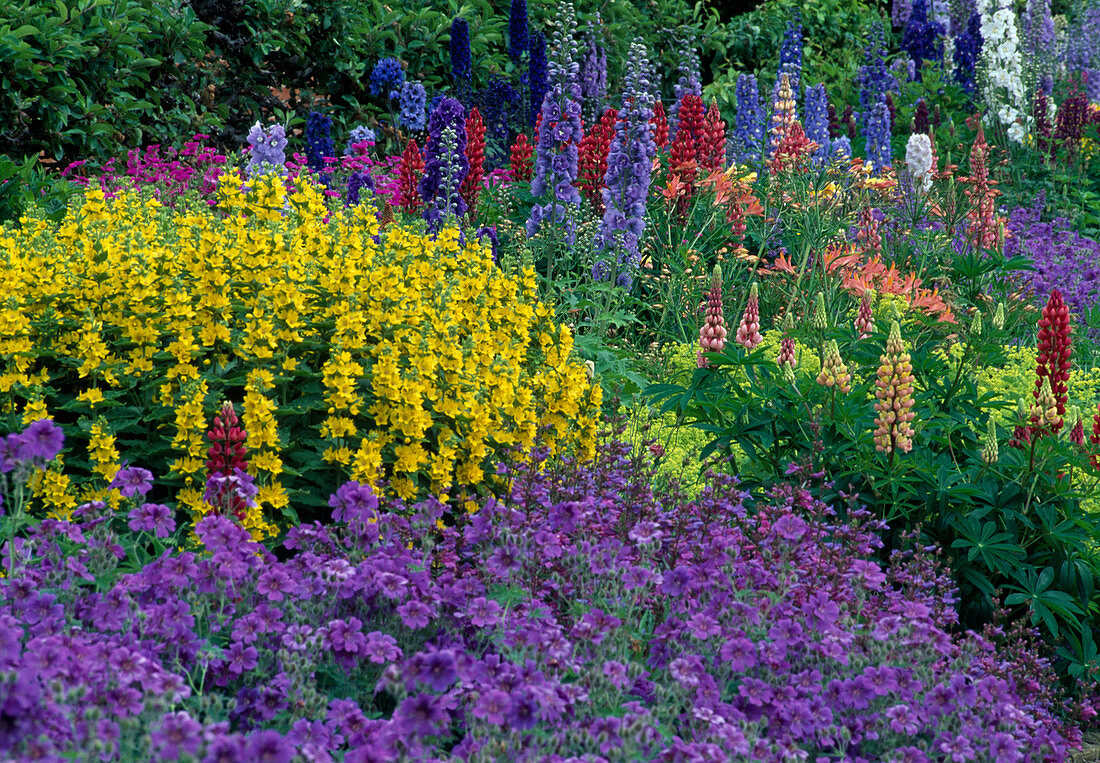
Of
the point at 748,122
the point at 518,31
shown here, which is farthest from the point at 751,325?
the point at 518,31

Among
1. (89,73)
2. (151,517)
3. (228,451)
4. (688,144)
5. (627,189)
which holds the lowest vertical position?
(151,517)

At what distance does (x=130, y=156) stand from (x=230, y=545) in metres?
5.81

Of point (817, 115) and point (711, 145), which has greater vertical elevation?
point (817, 115)

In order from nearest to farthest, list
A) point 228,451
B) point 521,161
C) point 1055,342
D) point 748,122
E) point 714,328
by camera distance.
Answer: point 228,451 < point 1055,342 < point 714,328 < point 521,161 < point 748,122

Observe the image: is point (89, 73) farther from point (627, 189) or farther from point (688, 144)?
point (688, 144)

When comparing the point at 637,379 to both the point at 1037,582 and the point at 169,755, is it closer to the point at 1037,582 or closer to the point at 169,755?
the point at 1037,582

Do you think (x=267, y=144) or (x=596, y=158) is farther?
(x=596, y=158)

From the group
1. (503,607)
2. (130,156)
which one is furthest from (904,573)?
(130,156)

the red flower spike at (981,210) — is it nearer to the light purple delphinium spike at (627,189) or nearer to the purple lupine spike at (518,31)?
the light purple delphinium spike at (627,189)

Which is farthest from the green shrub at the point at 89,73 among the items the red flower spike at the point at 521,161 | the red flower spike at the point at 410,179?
the red flower spike at the point at 521,161

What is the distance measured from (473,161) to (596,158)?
90cm

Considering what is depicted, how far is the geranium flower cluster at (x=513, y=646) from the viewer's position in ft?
7.30

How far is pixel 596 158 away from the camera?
24.1ft

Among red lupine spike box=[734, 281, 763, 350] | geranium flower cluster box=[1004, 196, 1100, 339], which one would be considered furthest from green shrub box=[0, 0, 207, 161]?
geranium flower cluster box=[1004, 196, 1100, 339]
